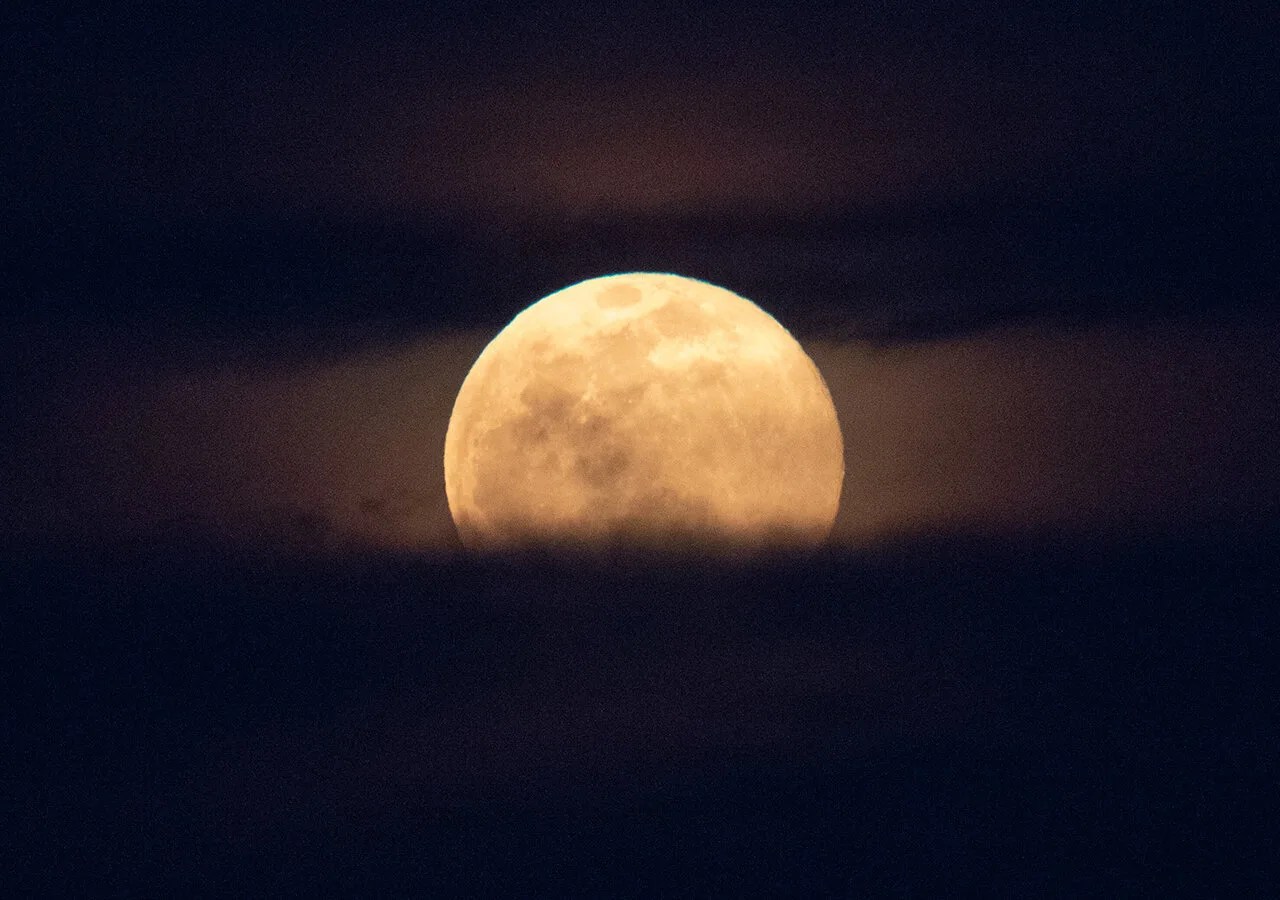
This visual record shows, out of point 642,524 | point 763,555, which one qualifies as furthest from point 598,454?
point 763,555

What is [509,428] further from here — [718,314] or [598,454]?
[718,314]

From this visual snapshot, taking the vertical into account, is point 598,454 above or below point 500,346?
below

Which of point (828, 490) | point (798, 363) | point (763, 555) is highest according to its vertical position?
point (798, 363)

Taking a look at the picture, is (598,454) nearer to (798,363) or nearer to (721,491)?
(721,491)

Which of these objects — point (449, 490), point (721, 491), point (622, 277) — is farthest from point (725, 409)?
point (449, 490)

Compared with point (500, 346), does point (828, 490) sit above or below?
below

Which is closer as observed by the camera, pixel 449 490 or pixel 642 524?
pixel 642 524
